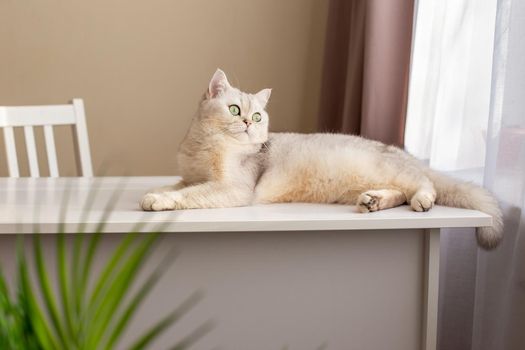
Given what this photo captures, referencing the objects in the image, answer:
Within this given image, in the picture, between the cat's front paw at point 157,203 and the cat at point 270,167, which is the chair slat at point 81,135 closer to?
the cat at point 270,167

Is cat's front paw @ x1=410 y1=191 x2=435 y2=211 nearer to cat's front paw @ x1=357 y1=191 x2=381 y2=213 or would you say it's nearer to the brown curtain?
cat's front paw @ x1=357 y1=191 x2=381 y2=213

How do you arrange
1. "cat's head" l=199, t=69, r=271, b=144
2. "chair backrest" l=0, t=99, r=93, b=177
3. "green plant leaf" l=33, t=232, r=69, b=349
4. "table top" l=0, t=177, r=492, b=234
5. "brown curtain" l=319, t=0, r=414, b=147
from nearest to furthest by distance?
"green plant leaf" l=33, t=232, r=69, b=349 → "table top" l=0, t=177, r=492, b=234 → "cat's head" l=199, t=69, r=271, b=144 → "brown curtain" l=319, t=0, r=414, b=147 → "chair backrest" l=0, t=99, r=93, b=177

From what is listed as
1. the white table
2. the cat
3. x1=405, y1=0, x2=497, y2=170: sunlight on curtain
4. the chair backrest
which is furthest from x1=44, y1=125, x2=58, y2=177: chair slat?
x1=405, y1=0, x2=497, y2=170: sunlight on curtain

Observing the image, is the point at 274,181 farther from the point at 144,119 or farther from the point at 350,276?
the point at 144,119

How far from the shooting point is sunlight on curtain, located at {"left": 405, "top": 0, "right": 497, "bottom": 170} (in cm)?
130

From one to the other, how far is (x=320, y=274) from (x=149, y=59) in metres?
1.81

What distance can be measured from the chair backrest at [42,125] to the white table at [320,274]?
2.88 ft

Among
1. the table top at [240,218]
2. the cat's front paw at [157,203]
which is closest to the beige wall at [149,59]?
the table top at [240,218]

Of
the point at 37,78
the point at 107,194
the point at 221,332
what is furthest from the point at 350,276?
the point at 37,78

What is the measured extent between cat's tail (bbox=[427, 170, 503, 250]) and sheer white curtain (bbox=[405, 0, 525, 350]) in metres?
0.07

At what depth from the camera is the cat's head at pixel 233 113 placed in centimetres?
126

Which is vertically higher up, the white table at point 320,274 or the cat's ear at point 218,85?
the cat's ear at point 218,85

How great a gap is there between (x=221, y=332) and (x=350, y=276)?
241 mm

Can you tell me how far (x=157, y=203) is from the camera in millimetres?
1129
